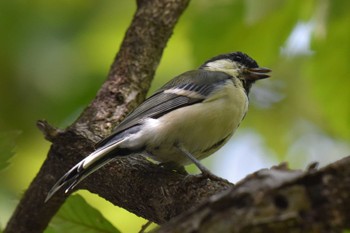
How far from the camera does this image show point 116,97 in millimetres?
3186

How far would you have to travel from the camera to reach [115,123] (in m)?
3.07

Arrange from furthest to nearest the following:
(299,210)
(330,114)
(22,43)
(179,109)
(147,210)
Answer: (22,43) → (330,114) → (179,109) → (147,210) → (299,210)

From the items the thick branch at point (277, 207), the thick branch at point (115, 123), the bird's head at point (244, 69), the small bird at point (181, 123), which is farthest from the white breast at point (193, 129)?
the thick branch at point (277, 207)

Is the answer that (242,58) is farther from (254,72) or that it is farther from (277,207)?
(277,207)

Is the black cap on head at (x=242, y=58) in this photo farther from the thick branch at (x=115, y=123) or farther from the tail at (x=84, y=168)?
the tail at (x=84, y=168)

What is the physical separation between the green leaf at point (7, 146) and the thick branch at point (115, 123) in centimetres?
28

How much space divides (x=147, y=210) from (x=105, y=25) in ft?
7.49

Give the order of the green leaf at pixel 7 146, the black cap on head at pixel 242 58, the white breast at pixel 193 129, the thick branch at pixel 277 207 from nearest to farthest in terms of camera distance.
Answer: the thick branch at pixel 277 207, the green leaf at pixel 7 146, the white breast at pixel 193 129, the black cap on head at pixel 242 58

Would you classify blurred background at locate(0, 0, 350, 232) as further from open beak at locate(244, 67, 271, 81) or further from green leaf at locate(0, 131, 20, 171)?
green leaf at locate(0, 131, 20, 171)

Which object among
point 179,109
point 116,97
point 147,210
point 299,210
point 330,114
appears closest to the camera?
point 299,210

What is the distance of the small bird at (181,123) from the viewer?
2.77 m

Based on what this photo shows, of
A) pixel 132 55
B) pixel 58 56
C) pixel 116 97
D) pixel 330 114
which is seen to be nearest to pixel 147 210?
pixel 116 97

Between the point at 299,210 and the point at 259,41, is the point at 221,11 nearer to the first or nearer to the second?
the point at 259,41

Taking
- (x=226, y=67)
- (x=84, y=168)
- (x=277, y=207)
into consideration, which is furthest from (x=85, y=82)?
(x=277, y=207)
